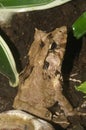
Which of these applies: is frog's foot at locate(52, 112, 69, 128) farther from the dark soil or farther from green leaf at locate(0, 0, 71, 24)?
green leaf at locate(0, 0, 71, 24)

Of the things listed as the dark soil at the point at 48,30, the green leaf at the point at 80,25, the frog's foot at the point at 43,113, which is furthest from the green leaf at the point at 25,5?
the frog's foot at the point at 43,113

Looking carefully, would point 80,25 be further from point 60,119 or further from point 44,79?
point 60,119

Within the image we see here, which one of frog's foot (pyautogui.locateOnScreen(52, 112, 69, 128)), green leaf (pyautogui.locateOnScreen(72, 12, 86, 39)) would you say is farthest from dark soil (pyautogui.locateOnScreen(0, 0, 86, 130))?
green leaf (pyautogui.locateOnScreen(72, 12, 86, 39))

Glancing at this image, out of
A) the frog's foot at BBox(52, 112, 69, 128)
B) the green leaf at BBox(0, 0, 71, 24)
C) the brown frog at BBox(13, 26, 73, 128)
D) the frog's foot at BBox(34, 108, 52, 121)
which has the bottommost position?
the frog's foot at BBox(52, 112, 69, 128)

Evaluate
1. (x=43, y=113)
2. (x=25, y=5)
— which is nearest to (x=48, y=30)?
(x=25, y=5)

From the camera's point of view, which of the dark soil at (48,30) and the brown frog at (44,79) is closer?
the brown frog at (44,79)

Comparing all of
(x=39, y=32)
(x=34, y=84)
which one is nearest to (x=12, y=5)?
(x=39, y=32)

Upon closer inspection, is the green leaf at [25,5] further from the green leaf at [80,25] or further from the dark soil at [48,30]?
the green leaf at [80,25]
